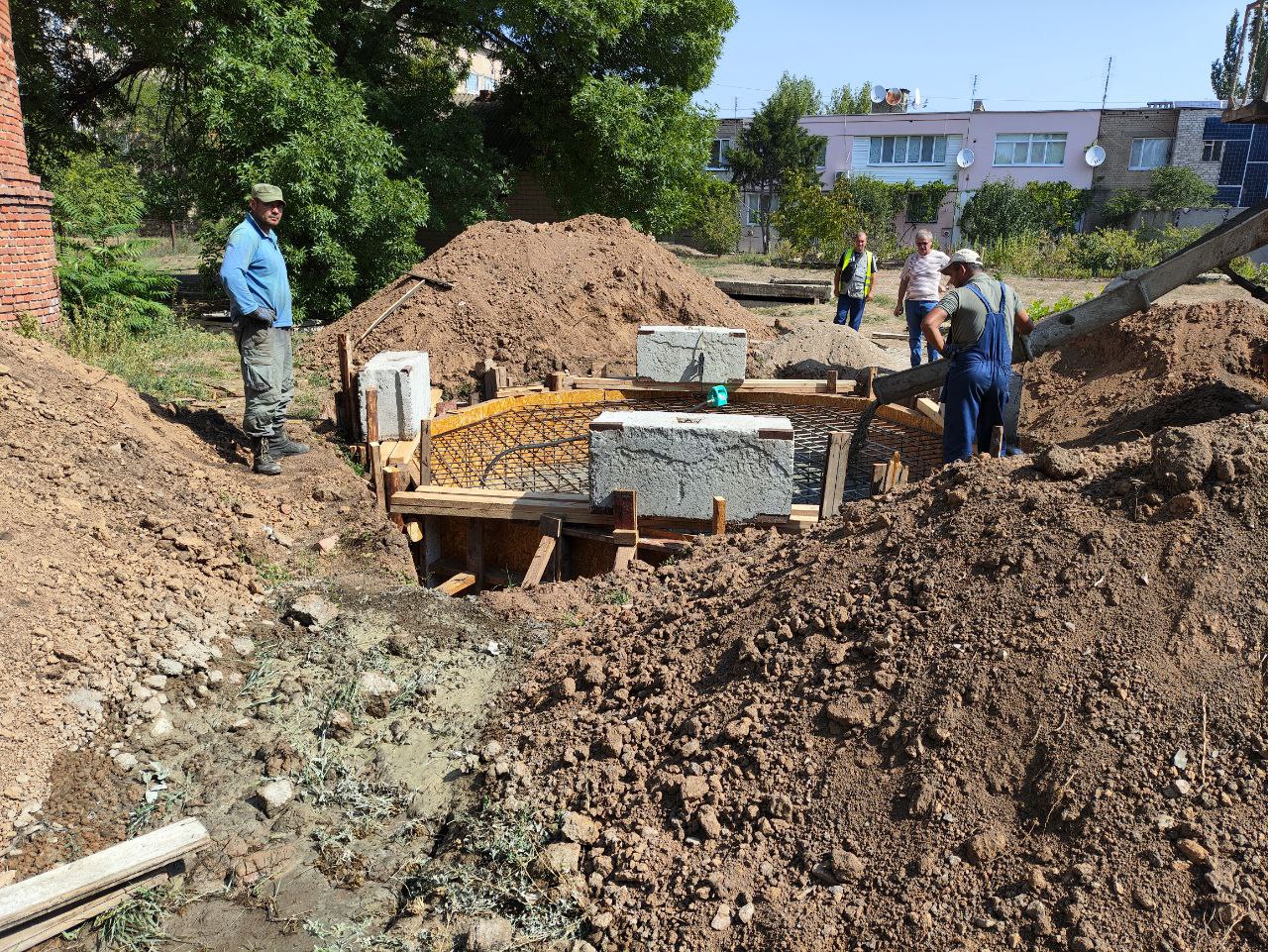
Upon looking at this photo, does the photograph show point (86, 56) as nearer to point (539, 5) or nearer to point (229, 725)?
point (539, 5)

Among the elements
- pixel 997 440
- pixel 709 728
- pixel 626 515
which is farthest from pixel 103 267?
pixel 709 728

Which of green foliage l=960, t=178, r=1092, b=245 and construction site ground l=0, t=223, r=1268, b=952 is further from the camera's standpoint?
green foliage l=960, t=178, r=1092, b=245

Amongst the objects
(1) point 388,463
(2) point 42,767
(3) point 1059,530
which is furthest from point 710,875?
(1) point 388,463

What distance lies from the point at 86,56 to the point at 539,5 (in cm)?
710

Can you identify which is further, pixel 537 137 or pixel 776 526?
pixel 537 137

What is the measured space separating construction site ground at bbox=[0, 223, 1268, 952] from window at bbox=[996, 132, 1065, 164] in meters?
36.5

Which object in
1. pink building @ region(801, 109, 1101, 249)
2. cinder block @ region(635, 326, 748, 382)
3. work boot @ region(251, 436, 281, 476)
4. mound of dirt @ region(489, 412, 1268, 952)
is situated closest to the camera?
mound of dirt @ region(489, 412, 1268, 952)

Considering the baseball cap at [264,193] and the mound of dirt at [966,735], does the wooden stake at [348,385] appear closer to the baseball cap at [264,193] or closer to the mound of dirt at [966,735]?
the baseball cap at [264,193]

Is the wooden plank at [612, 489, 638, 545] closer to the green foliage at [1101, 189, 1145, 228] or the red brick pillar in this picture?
the red brick pillar

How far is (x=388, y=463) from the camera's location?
6480mm

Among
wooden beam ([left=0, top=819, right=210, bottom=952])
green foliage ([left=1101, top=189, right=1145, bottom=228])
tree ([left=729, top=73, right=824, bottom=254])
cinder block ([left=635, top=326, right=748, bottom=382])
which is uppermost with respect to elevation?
tree ([left=729, top=73, right=824, bottom=254])

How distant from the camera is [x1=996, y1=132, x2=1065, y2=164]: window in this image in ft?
116

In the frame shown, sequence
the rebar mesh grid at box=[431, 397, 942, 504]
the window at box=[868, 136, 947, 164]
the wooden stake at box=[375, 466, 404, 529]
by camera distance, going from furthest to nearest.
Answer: the window at box=[868, 136, 947, 164] → the rebar mesh grid at box=[431, 397, 942, 504] → the wooden stake at box=[375, 466, 404, 529]

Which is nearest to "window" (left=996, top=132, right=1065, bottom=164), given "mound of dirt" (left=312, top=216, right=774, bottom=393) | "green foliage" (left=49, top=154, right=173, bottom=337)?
"mound of dirt" (left=312, top=216, right=774, bottom=393)
